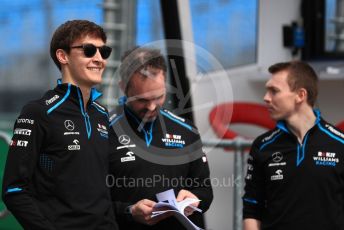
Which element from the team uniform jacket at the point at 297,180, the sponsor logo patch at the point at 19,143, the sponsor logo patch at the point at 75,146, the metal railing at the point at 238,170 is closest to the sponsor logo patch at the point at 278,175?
the team uniform jacket at the point at 297,180

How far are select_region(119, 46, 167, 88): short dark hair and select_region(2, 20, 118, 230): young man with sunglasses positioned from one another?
0.37 meters

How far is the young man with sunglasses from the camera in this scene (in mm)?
2840

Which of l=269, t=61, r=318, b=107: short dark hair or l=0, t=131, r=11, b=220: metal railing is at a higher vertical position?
l=269, t=61, r=318, b=107: short dark hair

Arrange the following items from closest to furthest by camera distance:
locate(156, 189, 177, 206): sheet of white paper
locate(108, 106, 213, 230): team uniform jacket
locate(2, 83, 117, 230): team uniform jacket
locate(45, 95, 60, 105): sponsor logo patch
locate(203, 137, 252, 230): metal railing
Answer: locate(2, 83, 117, 230): team uniform jacket, locate(45, 95, 60, 105): sponsor logo patch, locate(156, 189, 177, 206): sheet of white paper, locate(108, 106, 213, 230): team uniform jacket, locate(203, 137, 252, 230): metal railing

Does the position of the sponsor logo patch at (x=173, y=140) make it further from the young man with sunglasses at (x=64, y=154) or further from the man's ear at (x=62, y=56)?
the man's ear at (x=62, y=56)

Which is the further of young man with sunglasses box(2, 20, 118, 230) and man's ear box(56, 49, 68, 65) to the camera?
man's ear box(56, 49, 68, 65)

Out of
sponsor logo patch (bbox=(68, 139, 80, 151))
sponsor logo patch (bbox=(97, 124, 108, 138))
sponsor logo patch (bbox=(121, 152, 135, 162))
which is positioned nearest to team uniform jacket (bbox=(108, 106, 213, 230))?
sponsor logo patch (bbox=(121, 152, 135, 162))

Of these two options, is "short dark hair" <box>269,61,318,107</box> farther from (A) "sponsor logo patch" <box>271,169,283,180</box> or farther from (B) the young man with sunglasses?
(B) the young man with sunglasses

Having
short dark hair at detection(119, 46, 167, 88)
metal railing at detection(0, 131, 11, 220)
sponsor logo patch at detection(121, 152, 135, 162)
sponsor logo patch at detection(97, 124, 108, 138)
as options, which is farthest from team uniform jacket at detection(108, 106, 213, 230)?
metal railing at detection(0, 131, 11, 220)

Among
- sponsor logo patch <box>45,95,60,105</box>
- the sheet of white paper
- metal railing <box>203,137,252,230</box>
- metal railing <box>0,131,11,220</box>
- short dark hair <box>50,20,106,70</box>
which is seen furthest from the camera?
metal railing <box>203,137,252,230</box>

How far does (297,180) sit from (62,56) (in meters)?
1.29

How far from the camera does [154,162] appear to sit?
336 centimetres

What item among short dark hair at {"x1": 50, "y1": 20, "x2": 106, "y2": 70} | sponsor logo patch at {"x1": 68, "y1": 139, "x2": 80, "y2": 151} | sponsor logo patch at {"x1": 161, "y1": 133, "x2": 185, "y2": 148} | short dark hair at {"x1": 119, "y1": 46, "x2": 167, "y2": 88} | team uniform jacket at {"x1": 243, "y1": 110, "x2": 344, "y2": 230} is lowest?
team uniform jacket at {"x1": 243, "y1": 110, "x2": 344, "y2": 230}

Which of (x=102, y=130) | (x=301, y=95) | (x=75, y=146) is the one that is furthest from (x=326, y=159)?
(x=75, y=146)
